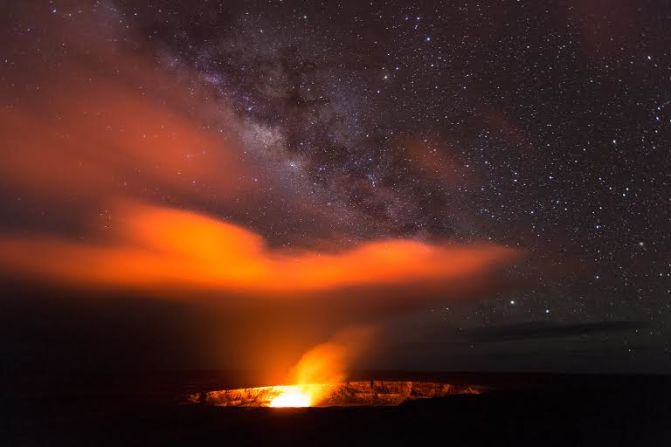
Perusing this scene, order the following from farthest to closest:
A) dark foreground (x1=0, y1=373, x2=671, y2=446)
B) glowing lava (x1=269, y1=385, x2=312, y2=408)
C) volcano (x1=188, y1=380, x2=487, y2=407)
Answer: glowing lava (x1=269, y1=385, x2=312, y2=408)
volcano (x1=188, y1=380, x2=487, y2=407)
dark foreground (x1=0, y1=373, x2=671, y2=446)

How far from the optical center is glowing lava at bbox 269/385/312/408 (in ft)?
133

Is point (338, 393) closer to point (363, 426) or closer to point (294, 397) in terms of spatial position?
point (294, 397)

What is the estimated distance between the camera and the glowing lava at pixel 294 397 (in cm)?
4069

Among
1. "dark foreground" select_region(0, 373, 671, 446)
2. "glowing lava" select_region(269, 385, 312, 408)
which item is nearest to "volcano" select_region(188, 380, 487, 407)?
"glowing lava" select_region(269, 385, 312, 408)

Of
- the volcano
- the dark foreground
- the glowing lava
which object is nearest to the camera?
the dark foreground

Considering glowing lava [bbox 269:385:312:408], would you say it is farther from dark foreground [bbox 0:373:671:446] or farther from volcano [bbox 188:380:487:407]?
dark foreground [bbox 0:373:671:446]

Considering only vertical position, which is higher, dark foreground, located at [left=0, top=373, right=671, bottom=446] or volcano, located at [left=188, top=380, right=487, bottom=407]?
dark foreground, located at [left=0, top=373, right=671, bottom=446]

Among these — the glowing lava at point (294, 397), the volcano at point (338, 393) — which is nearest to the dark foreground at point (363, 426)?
the volcano at point (338, 393)

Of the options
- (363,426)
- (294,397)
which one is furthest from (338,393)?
(363,426)

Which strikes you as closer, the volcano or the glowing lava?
the volcano

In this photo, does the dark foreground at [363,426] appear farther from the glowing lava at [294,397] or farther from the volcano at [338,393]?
the glowing lava at [294,397]

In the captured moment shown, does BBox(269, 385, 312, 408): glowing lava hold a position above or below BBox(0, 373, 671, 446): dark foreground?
below

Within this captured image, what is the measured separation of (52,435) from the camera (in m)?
22.7

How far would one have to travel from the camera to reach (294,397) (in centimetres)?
4250
